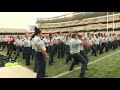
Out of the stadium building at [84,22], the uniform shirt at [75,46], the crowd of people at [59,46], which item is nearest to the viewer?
the crowd of people at [59,46]

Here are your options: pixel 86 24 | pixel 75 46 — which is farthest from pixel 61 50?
pixel 86 24

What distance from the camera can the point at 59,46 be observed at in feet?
58.6

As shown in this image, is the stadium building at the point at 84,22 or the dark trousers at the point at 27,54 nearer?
the dark trousers at the point at 27,54

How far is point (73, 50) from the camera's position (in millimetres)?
10289

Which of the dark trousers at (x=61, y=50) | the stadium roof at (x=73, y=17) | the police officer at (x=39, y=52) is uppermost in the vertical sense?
the stadium roof at (x=73, y=17)

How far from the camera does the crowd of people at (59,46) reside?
30.8 feet

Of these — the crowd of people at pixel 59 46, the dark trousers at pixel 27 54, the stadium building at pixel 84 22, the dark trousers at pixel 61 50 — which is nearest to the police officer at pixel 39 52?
the crowd of people at pixel 59 46

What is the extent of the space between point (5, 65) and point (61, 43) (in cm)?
524

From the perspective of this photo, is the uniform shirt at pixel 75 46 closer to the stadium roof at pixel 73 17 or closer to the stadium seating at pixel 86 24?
the stadium seating at pixel 86 24

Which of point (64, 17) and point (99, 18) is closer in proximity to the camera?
point (99, 18)

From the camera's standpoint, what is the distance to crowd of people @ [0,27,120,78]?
30.8ft
